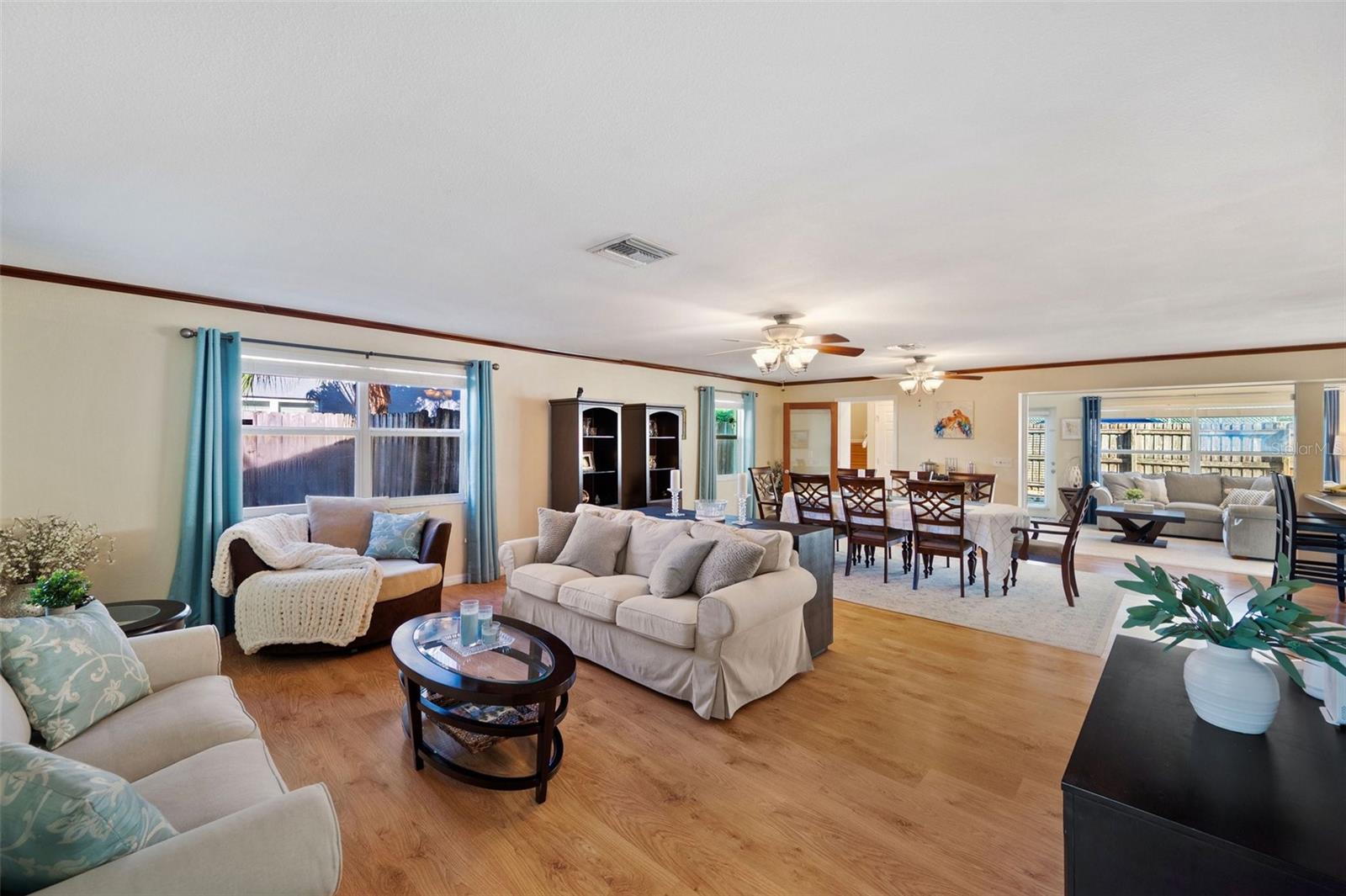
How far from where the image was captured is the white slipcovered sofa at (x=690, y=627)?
8.95 feet

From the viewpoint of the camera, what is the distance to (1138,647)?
171cm

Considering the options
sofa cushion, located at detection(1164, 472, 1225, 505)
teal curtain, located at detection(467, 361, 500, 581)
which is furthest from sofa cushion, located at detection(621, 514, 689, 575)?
sofa cushion, located at detection(1164, 472, 1225, 505)

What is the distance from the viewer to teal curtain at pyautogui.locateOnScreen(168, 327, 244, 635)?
12.1 ft

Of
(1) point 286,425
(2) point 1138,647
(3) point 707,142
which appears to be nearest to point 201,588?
(1) point 286,425

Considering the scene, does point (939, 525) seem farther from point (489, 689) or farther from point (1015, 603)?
point (489, 689)

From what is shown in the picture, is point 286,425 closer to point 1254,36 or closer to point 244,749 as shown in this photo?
point 244,749

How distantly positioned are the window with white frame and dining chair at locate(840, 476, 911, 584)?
371cm

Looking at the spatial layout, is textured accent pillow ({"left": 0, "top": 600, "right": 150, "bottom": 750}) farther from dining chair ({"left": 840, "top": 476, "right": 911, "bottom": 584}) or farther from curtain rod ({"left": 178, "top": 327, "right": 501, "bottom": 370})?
dining chair ({"left": 840, "top": 476, "right": 911, "bottom": 584})

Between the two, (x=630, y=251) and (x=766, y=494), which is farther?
(x=766, y=494)

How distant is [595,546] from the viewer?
370 centimetres

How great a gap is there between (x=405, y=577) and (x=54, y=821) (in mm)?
2862

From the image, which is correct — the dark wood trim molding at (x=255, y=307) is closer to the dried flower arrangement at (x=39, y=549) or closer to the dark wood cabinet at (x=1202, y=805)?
the dried flower arrangement at (x=39, y=549)

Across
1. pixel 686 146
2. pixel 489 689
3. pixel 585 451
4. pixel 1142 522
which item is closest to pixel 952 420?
pixel 1142 522

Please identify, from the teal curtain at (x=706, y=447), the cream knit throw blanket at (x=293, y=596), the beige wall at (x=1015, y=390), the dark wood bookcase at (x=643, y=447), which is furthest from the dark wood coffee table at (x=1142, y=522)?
the cream knit throw blanket at (x=293, y=596)
